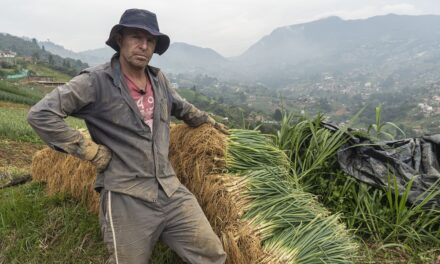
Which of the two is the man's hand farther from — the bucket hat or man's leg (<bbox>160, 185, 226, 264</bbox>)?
the bucket hat

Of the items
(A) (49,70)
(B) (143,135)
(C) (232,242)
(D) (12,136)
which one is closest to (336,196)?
(C) (232,242)

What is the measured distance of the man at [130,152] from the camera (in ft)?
8.58

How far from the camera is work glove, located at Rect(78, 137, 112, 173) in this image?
258 cm

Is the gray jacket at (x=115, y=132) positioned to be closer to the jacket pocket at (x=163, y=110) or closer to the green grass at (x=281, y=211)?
the jacket pocket at (x=163, y=110)

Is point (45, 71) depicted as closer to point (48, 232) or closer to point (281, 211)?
point (48, 232)

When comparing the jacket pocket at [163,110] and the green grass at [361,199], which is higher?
the jacket pocket at [163,110]

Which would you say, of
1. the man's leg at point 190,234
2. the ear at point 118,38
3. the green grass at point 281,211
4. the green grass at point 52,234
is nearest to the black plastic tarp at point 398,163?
the green grass at point 281,211

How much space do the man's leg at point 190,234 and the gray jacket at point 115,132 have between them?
14 centimetres

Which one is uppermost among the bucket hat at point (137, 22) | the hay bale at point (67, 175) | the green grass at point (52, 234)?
the bucket hat at point (137, 22)

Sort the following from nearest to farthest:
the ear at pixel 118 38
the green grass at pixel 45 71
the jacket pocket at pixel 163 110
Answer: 1. the ear at pixel 118 38
2. the jacket pocket at pixel 163 110
3. the green grass at pixel 45 71

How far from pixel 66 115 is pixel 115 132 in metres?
0.36

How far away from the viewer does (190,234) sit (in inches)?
106

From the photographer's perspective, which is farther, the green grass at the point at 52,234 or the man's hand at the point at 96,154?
the green grass at the point at 52,234

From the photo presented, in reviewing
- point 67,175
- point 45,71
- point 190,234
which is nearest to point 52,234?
point 67,175
